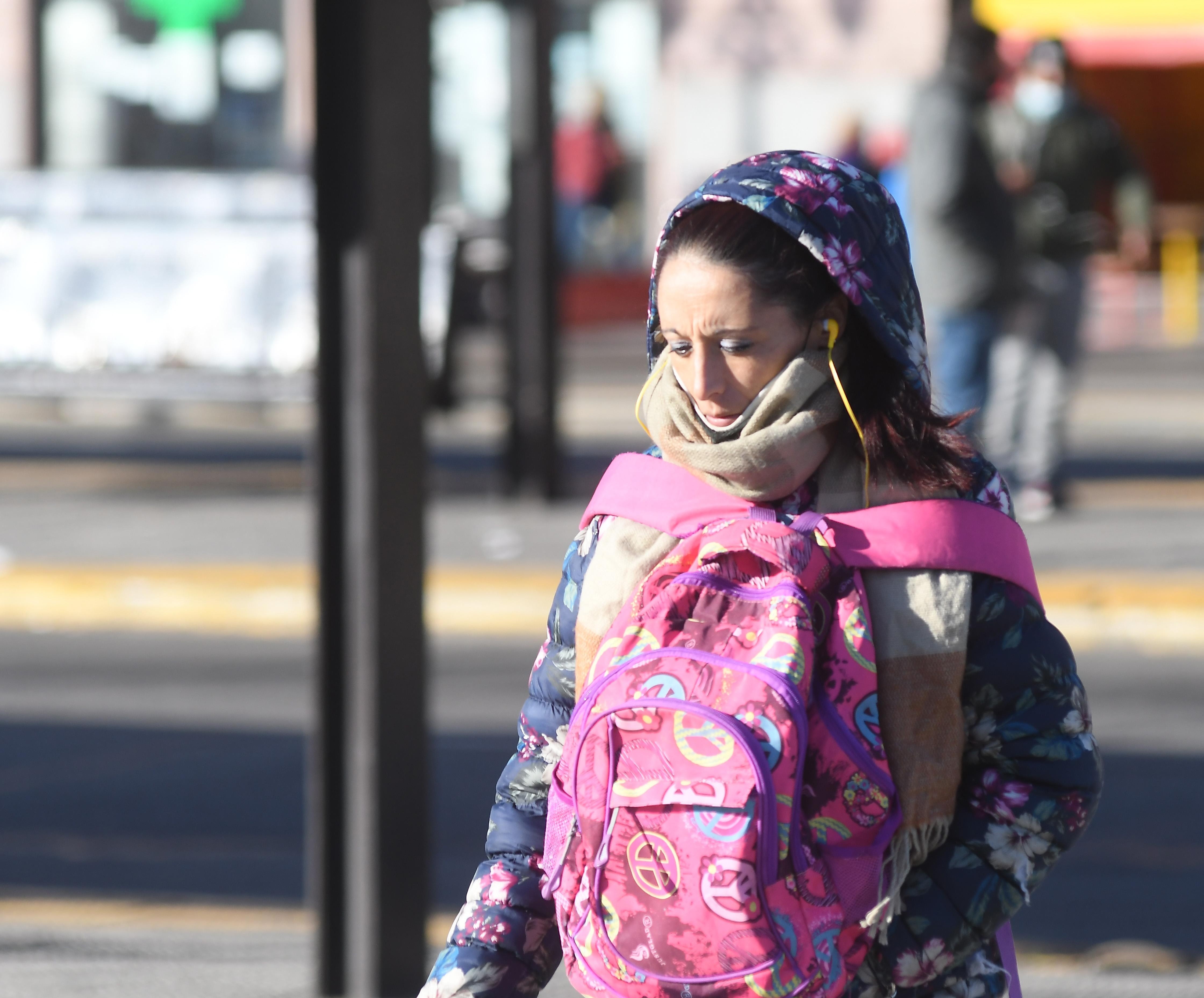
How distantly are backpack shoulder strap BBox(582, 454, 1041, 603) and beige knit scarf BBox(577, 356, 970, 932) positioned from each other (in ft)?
0.04

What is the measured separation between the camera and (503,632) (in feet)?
25.0

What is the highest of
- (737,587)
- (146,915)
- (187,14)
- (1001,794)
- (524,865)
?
(187,14)

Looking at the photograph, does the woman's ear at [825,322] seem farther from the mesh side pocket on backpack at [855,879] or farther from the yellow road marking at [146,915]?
the yellow road marking at [146,915]

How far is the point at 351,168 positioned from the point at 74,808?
257 centimetres

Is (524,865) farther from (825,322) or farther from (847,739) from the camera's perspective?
(825,322)

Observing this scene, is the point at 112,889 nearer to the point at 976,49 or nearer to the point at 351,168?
the point at 351,168

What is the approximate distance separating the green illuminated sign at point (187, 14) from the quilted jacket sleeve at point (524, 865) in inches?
826

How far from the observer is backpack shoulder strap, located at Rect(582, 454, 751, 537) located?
1.91m

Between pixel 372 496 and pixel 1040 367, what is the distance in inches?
225

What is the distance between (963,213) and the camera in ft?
26.5

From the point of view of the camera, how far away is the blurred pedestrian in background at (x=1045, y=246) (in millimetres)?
8664

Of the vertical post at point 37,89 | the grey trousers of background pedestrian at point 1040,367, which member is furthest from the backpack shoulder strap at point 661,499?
the vertical post at point 37,89

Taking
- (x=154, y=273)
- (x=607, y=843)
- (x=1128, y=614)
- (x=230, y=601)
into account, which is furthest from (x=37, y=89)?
(x=607, y=843)

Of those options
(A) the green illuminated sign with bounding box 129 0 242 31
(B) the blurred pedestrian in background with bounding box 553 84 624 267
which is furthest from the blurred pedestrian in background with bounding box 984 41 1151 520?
(A) the green illuminated sign with bounding box 129 0 242 31
